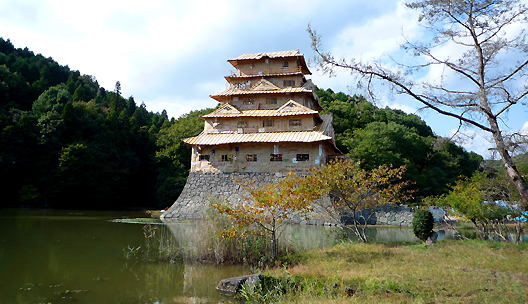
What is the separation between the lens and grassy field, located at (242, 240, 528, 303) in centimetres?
481

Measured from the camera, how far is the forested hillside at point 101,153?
90.9 feet

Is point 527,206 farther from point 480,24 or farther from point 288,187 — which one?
point 288,187

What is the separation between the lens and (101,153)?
3081 cm

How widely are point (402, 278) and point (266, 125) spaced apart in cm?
1760

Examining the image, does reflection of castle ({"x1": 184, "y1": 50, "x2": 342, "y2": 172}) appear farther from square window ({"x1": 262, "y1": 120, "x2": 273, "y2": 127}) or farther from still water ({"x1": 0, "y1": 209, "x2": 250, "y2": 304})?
still water ({"x1": 0, "y1": 209, "x2": 250, "y2": 304})

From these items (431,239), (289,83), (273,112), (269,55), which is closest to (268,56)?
(269,55)

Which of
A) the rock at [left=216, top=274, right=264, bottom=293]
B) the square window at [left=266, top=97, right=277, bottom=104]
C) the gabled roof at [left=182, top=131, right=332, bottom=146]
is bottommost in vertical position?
the rock at [left=216, top=274, right=264, bottom=293]

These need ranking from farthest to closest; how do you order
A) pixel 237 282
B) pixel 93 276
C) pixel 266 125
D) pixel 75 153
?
pixel 75 153, pixel 266 125, pixel 93 276, pixel 237 282

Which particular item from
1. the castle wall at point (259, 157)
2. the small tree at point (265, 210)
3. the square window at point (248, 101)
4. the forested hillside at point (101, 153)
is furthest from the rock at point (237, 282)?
the forested hillside at point (101, 153)

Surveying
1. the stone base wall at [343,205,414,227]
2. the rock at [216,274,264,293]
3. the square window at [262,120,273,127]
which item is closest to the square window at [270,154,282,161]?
the square window at [262,120,273,127]

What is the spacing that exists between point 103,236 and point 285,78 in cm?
1669

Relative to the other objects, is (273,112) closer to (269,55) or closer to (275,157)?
(275,157)

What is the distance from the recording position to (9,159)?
26.3 m

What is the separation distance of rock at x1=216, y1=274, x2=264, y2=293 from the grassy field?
0.15 m
